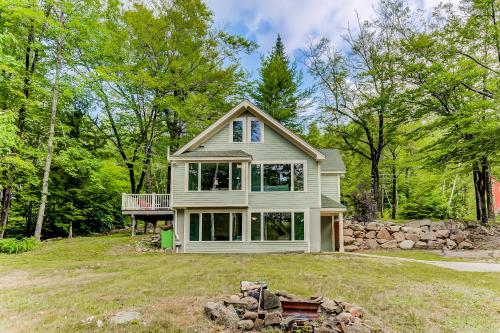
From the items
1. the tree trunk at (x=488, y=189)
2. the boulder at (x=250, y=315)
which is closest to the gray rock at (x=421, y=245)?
the tree trunk at (x=488, y=189)

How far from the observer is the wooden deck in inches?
734

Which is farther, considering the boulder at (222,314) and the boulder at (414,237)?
the boulder at (414,237)

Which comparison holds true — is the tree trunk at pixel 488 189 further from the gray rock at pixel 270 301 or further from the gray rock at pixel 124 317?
the gray rock at pixel 124 317

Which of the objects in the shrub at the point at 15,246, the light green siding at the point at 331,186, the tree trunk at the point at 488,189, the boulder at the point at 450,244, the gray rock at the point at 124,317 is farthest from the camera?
the tree trunk at the point at 488,189

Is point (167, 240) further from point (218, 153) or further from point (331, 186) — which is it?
point (331, 186)

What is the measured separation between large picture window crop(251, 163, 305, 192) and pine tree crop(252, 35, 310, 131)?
878cm

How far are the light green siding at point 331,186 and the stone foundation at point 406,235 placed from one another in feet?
6.21

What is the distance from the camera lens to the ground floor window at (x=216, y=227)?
1669 cm

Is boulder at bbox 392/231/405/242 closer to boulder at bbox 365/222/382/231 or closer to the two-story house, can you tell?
boulder at bbox 365/222/382/231

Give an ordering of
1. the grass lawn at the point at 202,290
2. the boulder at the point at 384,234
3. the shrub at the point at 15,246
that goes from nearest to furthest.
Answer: the grass lawn at the point at 202,290, the shrub at the point at 15,246, the boulder at the point at 384,234

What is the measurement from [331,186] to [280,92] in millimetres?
10016

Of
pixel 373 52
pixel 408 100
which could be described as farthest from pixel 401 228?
pixel 373 52

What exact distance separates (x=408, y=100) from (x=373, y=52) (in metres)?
4.82

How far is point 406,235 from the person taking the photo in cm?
1808
